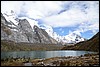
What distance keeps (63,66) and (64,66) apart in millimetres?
486

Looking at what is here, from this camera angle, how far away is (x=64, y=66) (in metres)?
59.9

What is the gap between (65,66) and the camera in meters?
59.8

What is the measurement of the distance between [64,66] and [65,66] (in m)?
0.30

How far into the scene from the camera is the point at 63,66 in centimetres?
6031

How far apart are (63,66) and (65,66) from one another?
0.76 m
